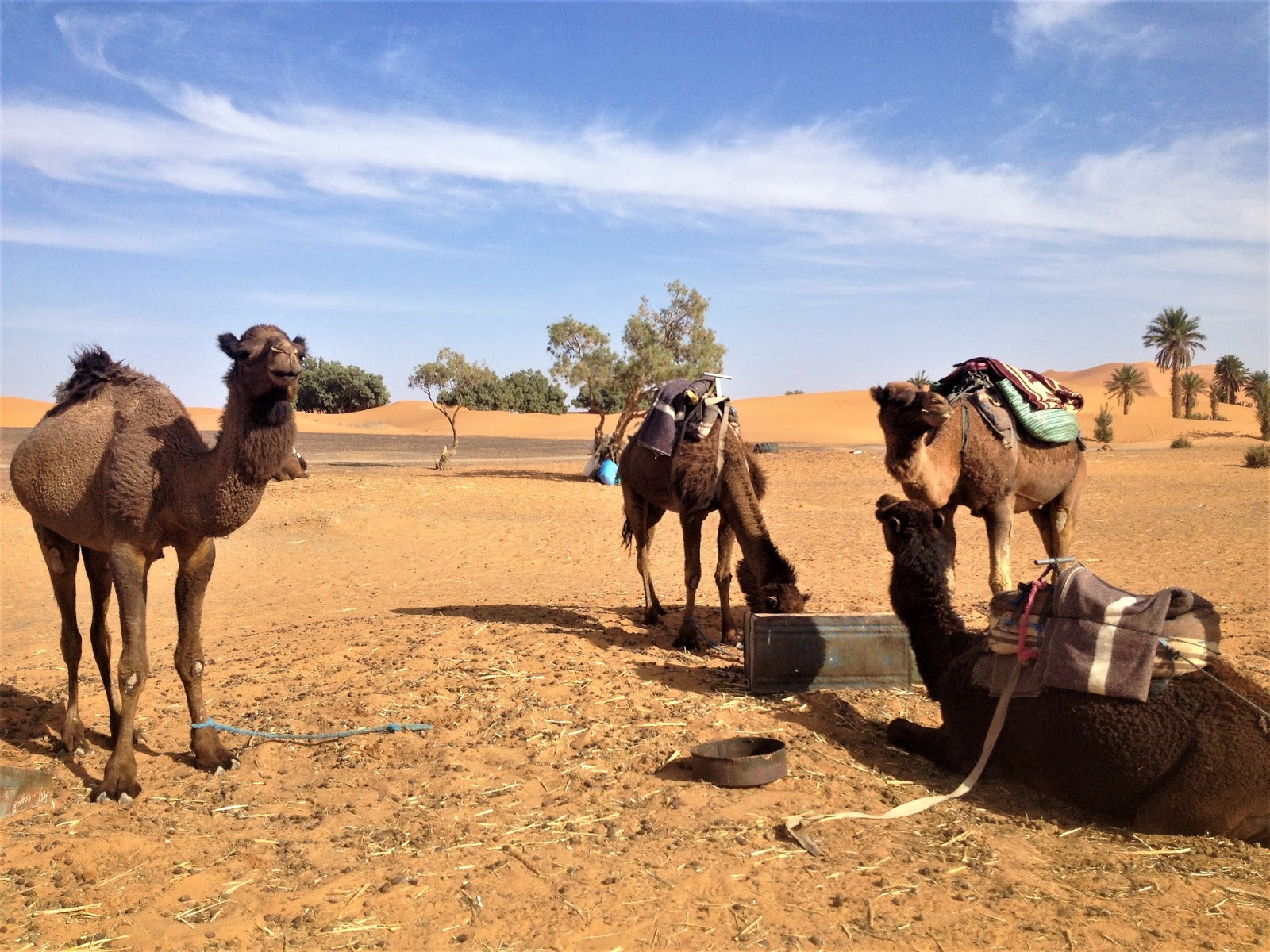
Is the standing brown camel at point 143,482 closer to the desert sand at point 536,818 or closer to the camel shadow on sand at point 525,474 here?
the desert sand at point 536,818

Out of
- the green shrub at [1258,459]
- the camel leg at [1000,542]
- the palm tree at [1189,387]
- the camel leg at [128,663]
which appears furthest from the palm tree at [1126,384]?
the camel leg at [128,663]

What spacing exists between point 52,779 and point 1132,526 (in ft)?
51.9

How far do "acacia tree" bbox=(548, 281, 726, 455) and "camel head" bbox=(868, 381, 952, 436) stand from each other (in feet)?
68.5

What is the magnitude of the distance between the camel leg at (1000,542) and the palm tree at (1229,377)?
6800 centimetres

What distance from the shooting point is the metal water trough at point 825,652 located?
618 centimetres

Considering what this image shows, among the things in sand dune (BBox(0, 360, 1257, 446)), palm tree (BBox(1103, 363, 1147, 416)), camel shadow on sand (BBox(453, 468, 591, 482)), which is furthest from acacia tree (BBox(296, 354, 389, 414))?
palm tree (BBox(1103, 363, 1147, 416))

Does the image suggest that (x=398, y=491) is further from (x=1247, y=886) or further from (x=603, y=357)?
(x=1247, y=886)

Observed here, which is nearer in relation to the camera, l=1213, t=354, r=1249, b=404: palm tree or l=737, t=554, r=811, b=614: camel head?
l=737, t=554, r=811, b=614: camel head

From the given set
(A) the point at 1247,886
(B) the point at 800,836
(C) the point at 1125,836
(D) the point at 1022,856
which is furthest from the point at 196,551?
(A) the point at 1247,886

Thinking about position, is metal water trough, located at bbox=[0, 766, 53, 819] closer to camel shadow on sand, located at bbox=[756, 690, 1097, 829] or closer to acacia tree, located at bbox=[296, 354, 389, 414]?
camel shadow on sand, located at bbox=[756, 690, 1097, 829]

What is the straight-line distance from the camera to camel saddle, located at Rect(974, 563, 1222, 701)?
4289 millimetres

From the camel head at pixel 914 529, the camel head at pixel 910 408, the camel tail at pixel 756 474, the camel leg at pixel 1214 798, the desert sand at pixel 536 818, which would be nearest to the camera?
the desert sand at pixel 536 818

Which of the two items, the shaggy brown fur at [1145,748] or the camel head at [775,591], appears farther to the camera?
the camel head at [775,591]

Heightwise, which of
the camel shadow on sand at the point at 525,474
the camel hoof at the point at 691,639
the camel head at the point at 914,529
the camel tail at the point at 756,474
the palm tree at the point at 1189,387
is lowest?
the camel hoof at the point at 691,639
